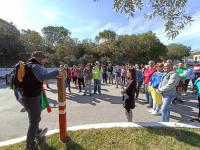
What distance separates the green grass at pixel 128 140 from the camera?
5.39 m

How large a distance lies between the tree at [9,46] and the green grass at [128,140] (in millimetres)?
39282

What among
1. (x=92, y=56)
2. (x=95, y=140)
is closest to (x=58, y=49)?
(x=92, y=56)

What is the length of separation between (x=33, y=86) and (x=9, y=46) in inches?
1583

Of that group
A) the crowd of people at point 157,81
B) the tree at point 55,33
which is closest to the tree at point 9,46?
the crowd of people at point 157,81

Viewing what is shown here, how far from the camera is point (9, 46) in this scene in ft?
140

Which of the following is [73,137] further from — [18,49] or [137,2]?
[18,49]

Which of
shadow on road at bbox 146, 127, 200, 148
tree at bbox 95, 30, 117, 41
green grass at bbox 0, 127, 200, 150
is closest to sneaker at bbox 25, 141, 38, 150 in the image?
green grass at bbox 0, 127, 200, 150

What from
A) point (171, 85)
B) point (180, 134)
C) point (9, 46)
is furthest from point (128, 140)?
point (9, 46)

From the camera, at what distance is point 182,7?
19.4 ft

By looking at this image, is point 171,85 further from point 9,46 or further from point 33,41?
point 33,41

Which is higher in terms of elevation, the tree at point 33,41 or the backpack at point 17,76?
the tree at point 33,41

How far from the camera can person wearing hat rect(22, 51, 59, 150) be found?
4.78 meters

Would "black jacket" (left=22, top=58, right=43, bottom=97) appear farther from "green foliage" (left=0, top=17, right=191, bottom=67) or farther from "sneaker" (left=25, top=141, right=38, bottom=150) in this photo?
"green foliage" (left=0, top=17, right=191, bottom=67)

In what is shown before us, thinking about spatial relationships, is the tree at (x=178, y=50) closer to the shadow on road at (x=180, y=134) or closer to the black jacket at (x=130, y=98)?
the black jacket at (x=130, y=98)
